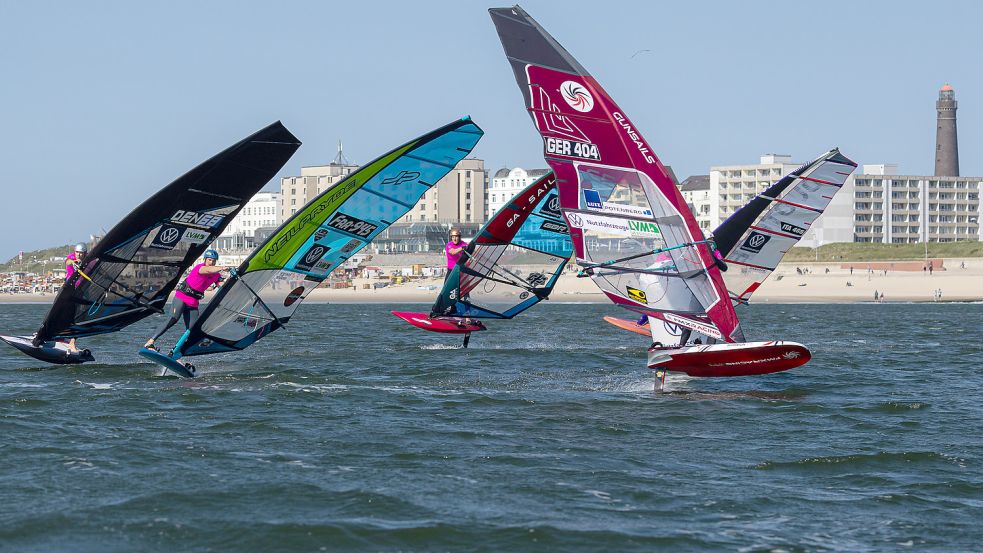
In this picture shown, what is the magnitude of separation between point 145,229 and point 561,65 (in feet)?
19.8

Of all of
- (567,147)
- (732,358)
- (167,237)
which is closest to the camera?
(732,358)

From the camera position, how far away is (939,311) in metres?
48.2

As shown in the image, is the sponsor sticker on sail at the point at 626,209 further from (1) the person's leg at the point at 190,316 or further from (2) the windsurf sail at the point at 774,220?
(1) the person's leg at the point at 190,316

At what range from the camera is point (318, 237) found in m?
16.3

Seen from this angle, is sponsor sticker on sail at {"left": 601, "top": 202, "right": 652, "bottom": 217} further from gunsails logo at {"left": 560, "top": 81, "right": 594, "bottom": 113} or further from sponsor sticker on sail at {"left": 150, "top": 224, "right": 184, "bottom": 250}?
sponsor sticker on sail at {"left": 150, "top": 224, "right": 184, "bottom": 250}

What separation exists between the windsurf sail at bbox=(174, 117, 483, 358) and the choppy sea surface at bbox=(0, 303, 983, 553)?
0.80m

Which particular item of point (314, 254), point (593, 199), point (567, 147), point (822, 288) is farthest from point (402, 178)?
point (822, 288)

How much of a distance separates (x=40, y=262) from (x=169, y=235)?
440 ft

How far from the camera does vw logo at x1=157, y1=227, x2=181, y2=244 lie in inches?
619

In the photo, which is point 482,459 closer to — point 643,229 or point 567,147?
point 643,229

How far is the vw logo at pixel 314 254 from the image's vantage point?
16438mm

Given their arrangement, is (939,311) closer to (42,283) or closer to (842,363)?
(842,363)

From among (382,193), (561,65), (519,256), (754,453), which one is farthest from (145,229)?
(754,453)

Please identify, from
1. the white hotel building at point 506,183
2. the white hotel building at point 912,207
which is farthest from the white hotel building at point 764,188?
the white hotel building at point 506,183
